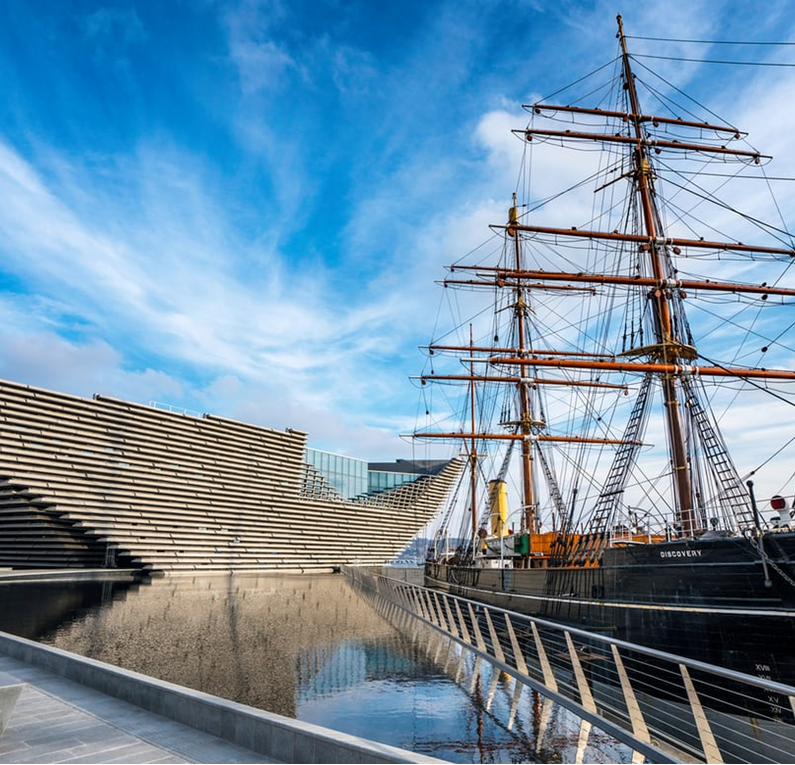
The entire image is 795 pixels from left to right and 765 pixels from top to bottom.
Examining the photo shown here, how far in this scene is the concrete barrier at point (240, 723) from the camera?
147 inches

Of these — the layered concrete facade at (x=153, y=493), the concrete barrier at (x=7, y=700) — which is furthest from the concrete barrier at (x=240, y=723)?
the layered concrete facade at (x=153, y=493)

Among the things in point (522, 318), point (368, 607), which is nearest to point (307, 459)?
point (522, 318)

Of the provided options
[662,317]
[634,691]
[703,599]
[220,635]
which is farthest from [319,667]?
[662,317]

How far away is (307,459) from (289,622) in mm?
34275

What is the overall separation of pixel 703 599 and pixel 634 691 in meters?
3.38

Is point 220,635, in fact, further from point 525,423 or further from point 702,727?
point 525,423

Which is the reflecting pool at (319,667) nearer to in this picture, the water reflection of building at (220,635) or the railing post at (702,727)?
the water reflection of building at (220,635)

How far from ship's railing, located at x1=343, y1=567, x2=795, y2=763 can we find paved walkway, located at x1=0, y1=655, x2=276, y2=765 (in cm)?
301

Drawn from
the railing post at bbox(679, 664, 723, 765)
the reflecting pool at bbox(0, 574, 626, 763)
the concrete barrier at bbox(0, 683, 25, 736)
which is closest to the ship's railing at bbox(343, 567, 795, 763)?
the railing post at bbox(679, 664, 723, 765)

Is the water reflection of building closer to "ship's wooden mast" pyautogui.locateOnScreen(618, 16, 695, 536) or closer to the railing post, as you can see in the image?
the railing post

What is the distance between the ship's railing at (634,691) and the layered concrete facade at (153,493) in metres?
19.2

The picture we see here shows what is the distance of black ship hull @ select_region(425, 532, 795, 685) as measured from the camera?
31.7ft

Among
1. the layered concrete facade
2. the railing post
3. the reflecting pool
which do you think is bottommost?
the reflecting pool

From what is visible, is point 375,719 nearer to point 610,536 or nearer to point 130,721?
point 130,721
